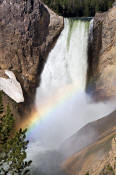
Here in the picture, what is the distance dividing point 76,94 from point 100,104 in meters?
4.56

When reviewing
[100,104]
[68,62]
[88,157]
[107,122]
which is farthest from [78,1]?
[88,157]

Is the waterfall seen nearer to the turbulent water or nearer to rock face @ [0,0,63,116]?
the turbulent water

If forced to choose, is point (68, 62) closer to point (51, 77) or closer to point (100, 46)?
point (51, 77)

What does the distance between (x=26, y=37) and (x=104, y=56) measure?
776 cm

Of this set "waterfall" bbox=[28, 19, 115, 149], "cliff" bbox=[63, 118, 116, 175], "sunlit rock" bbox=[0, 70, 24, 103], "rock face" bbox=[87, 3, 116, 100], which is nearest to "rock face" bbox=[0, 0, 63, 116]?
"sunlit rock" bbox=[0, 70, 24, 103]

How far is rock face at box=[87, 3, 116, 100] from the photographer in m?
22.4

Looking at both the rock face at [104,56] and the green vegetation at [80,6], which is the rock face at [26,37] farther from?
the green vegetation at [80,6]

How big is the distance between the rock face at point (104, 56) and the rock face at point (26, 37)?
4348 mm

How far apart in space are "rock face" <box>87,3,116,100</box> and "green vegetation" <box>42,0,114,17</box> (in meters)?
27.5

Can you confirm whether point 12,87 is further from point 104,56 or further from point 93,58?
point 104,56

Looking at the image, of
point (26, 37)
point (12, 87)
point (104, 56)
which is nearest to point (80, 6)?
point (26, 37)

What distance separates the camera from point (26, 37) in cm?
2438

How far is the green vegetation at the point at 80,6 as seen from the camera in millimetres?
50469

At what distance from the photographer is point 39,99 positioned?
1017 inches
